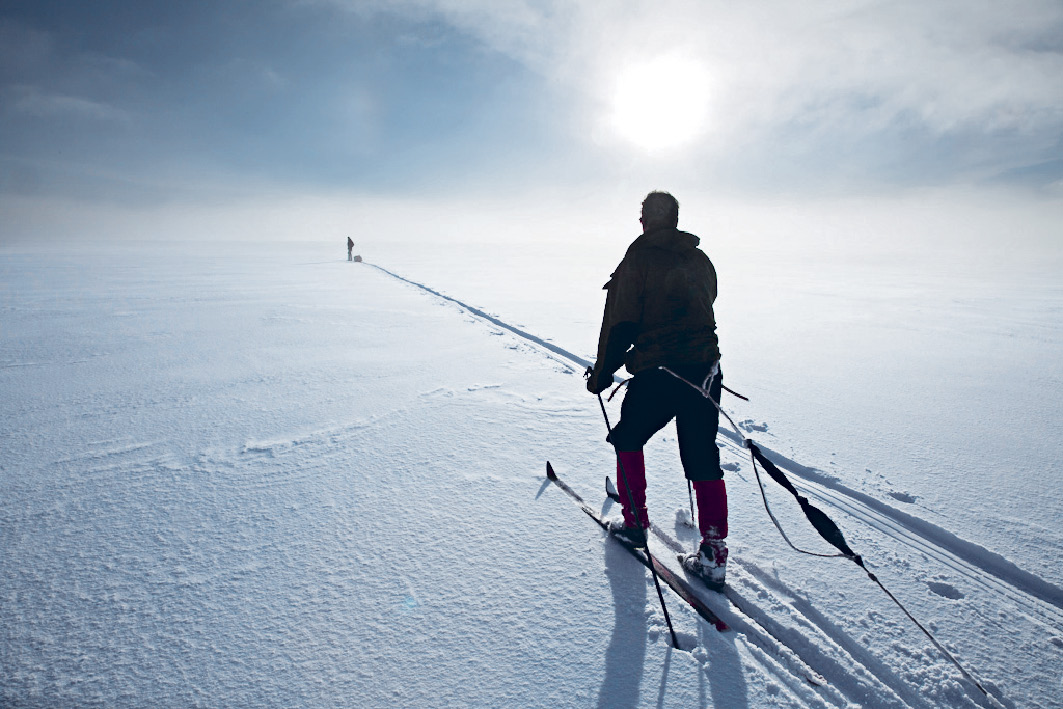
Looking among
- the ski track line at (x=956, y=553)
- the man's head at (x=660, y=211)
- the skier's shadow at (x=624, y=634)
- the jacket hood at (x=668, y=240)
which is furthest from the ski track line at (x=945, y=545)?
the man's head at (x=660, y=211)

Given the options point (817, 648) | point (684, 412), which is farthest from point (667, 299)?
point (817, 648)

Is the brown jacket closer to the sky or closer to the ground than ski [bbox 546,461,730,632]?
closer to the sky

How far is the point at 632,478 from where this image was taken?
2488 millimetres

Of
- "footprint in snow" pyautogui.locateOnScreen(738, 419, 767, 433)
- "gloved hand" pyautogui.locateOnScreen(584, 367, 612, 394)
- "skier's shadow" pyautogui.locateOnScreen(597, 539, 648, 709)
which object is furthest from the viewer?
"footprint in snow" pyautogui.locateOnScreen(738, 419, 767, 433)

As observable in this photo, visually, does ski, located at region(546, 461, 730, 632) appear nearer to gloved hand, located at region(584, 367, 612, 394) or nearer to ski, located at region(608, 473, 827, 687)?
ski, located at region(608, 473, 827, 687)

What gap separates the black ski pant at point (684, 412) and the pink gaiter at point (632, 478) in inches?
4.8

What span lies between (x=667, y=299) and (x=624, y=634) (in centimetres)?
153

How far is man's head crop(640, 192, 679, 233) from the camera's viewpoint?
2.30m

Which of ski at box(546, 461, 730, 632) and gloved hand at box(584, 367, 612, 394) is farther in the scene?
gloved hand at box(584, 367, 612, 394)

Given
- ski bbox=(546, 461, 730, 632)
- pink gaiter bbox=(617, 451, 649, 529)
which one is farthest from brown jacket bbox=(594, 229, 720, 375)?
ski bbox=(546, 461, 730, 632)

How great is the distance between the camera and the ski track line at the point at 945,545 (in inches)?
89.0

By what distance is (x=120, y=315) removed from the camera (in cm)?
973

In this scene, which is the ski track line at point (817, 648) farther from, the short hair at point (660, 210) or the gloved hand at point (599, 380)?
the short hair at point (660, 210)

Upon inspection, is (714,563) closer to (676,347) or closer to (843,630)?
(843,630)
